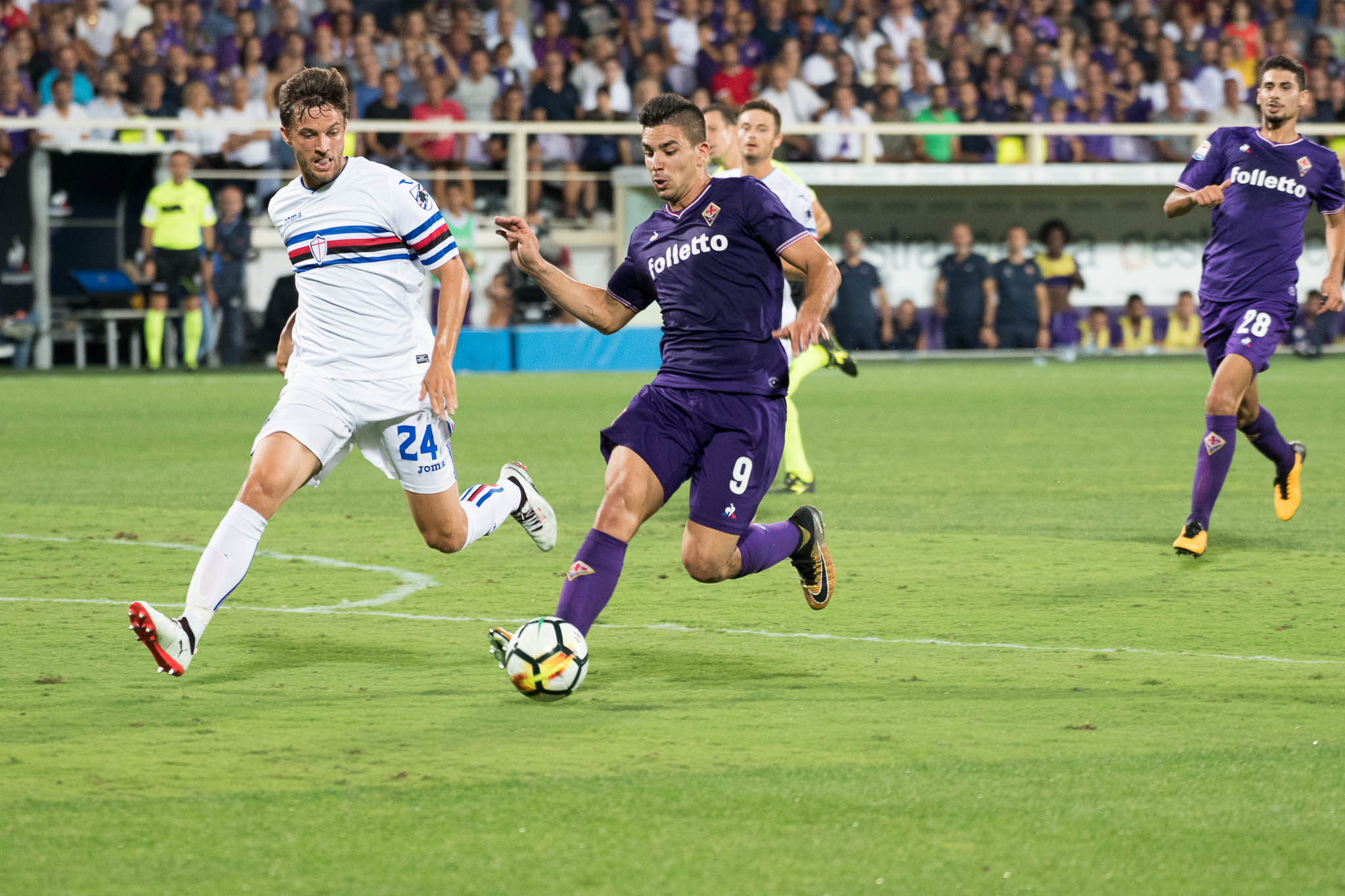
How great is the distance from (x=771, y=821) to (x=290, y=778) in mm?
1262

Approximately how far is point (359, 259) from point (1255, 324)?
4637 millimetres

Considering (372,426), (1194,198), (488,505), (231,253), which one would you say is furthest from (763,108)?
(231,253)

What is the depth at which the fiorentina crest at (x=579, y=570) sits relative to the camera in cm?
535

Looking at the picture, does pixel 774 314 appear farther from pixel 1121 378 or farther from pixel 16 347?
pixel 16 347

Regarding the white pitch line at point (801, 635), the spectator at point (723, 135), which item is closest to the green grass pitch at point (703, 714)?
the white pitch line at point (801, 635)

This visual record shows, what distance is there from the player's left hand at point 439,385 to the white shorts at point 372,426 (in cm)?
16

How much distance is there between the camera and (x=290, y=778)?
4.38 meters

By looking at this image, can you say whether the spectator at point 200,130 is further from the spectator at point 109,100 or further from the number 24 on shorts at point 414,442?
the number 24 on shorts at point 414,442

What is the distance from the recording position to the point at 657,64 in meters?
23.6

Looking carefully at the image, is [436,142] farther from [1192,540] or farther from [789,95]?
[1192,540]

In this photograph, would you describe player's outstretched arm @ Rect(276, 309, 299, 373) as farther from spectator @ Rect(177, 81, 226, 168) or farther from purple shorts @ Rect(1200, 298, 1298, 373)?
spectator @ Rect(177, 81, 226, 168)

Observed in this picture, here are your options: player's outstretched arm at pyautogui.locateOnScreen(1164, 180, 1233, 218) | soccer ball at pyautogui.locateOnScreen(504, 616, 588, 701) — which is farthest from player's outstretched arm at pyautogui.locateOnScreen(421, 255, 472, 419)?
player's outstretched arm at pyautogui.locateOnScreen(1164, 180, 1233, 218)

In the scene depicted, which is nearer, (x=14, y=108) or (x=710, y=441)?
(x=710, y=441)

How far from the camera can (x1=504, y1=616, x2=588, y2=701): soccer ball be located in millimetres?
5078
